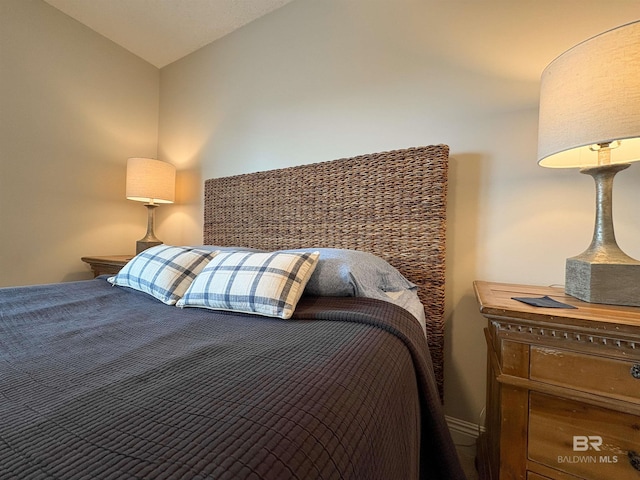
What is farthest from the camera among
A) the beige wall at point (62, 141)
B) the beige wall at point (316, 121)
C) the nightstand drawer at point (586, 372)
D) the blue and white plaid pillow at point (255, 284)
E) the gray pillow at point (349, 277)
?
the beige wall at point (62, 141)

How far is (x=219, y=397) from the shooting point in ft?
1.52

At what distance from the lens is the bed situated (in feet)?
1.17

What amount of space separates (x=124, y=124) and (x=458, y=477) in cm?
322

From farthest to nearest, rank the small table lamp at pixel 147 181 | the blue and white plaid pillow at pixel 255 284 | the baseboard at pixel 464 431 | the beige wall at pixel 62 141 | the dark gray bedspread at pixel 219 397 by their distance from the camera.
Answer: the small table lamp at pixel 147 181 → the beige wall at pixel 62 141 → the baseboard at pixel 464 431 → the blue and white plaid pillow at pixel 255 284 → the dark gray bedspread at pixel 219 397

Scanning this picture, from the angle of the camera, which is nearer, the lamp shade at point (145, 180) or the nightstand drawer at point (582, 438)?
the nightstand drawer at point (582, 438)

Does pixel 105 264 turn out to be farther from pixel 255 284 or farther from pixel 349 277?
pixel 349 277

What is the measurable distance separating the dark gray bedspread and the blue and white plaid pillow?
51 millimetres

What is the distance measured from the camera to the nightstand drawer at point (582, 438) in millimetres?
690

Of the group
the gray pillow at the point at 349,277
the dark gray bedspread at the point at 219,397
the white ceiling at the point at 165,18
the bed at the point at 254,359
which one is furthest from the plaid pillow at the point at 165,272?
the white ceiling at the point at 165,18

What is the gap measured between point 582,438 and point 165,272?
1.51 m

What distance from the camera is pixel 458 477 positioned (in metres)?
0.77

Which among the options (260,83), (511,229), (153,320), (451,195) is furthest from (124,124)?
(511,229)

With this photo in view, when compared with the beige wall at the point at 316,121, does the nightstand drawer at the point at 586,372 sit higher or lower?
lower

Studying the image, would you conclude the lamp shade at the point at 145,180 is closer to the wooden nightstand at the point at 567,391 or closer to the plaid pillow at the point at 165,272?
the plaid pillow at the point at 165,272
